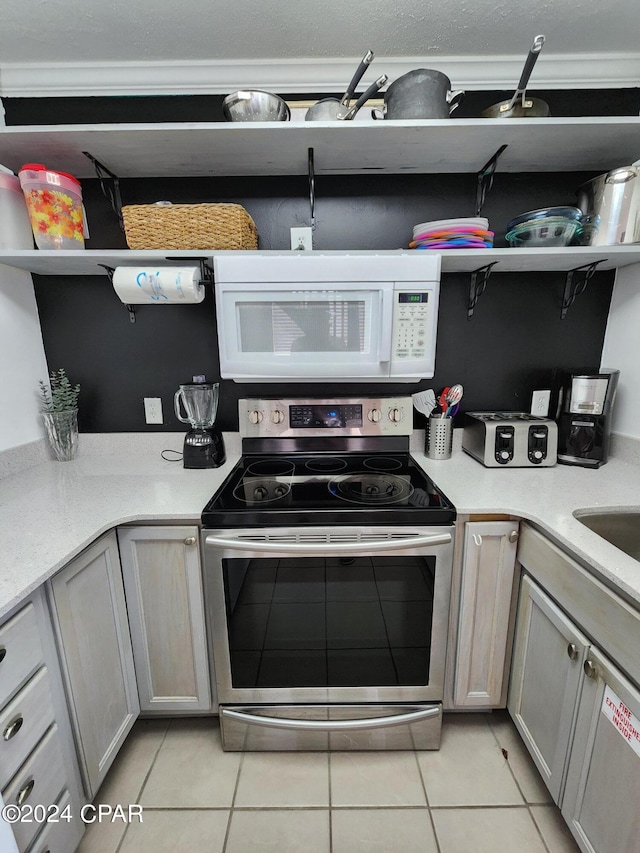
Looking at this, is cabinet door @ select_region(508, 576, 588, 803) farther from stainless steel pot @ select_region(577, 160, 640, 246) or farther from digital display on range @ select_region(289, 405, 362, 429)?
stainless steel pot @ select_region(577, 160, 640, 246)

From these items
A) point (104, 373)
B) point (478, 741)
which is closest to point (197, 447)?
point (104, 373)

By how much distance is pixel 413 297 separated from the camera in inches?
51.2

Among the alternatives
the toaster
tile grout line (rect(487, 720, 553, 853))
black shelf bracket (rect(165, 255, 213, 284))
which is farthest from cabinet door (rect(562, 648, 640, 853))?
black shelf bracket (rect(165, 255, 213, 284))

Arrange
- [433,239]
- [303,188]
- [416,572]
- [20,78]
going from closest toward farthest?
[416,572] → [433,239] → [20,78] → [303,188]

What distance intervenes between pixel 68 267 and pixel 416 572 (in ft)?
5.63

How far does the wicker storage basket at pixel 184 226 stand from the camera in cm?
127

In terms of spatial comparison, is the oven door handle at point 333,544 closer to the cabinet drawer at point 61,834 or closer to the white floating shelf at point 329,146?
the cabinet drawer at point 61,834

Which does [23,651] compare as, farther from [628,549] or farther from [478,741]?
[628,549]

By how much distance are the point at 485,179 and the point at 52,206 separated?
1614 millimetres

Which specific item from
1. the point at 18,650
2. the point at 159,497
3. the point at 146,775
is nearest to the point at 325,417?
the point at 159,497

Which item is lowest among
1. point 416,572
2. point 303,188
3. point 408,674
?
point 408,674

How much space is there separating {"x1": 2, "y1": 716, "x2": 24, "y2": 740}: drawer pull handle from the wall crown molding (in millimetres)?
2072

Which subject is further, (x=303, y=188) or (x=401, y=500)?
(x=303, y=188)

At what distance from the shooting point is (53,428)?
1581 millimetres
